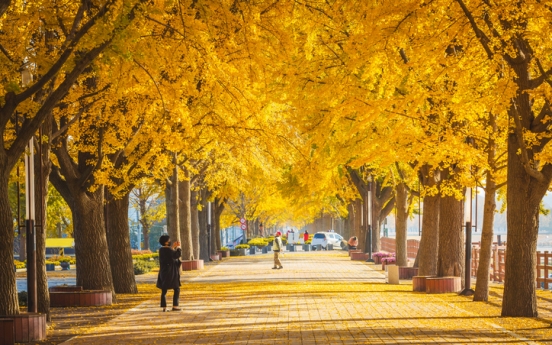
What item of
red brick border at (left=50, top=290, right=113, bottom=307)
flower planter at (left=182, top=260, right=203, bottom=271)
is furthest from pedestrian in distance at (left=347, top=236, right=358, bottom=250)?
red brick border at (left=50, top=290, right=113, bottom=307)

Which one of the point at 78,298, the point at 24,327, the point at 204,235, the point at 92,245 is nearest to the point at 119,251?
the point at 92,245

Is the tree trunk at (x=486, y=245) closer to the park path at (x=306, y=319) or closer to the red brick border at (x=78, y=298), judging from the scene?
the park path at (x=306, y=319)

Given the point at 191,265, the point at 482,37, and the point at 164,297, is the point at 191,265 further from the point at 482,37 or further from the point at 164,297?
the point at 482,37

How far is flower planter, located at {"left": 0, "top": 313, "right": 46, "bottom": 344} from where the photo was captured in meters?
15.0

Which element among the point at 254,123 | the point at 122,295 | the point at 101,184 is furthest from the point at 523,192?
the point at 122,295

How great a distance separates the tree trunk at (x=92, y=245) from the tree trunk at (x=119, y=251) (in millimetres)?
2966

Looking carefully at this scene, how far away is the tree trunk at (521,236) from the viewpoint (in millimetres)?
18125

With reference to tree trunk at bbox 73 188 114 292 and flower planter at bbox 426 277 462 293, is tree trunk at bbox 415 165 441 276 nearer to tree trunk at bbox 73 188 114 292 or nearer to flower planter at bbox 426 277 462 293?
flower planter at bbox 426 277 462 293

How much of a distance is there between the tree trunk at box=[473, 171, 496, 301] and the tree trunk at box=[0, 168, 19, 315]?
11.3 m

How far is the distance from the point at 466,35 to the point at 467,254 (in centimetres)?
859

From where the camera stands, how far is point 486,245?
23141 mm

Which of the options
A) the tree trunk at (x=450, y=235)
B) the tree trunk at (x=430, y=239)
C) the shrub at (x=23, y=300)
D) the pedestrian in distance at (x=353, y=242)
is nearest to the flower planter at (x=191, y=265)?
the tree trunk at (x=430, y=239)

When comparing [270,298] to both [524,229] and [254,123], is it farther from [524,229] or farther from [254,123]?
[524,229]

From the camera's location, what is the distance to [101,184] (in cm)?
2295
